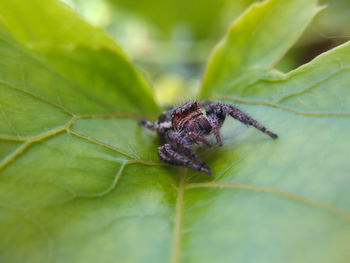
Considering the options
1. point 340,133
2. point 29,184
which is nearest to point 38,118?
point 29,184

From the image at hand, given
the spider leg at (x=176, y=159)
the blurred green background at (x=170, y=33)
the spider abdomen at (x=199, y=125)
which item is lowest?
the spider leg at (x=176, y=159)

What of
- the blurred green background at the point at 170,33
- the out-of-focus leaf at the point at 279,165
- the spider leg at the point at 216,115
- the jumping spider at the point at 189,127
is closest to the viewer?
the out-of-focus leaf at the point at 279,165

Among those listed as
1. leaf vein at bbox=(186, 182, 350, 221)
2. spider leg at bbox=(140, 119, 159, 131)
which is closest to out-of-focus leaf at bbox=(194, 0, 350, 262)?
leaf vein at bbox=(186, 182, 350, 221)

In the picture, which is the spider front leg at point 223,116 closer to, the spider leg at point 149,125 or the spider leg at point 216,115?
the spider leg at point 216,115

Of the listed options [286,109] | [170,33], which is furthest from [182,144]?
[170,33]

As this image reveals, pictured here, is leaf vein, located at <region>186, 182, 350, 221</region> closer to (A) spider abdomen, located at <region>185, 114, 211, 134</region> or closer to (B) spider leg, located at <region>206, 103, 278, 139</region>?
(B) spider leg, located at <region>206, 103, 278, 139</region>

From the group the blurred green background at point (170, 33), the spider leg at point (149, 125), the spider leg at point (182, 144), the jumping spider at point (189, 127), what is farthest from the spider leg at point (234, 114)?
the blurred green background at point (170, 33)
